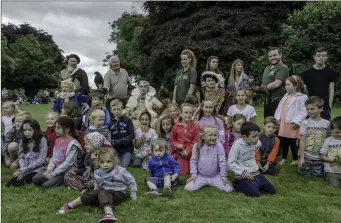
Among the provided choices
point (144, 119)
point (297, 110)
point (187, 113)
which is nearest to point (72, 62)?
point (144, 119)

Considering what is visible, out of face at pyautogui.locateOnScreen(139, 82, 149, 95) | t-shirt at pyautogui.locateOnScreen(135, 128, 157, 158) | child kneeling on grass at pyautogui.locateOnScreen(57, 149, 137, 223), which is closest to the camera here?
child kneeling on grass at pyautogui.locateOnScreen(57, 149, 137, 223)

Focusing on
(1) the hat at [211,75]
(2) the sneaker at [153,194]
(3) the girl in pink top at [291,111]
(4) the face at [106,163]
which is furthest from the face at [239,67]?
(4) the face at [106,163]

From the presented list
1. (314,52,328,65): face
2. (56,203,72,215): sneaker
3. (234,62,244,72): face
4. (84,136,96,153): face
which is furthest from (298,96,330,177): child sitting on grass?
(56,203,72,215): sneaker

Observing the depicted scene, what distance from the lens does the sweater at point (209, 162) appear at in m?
5.53

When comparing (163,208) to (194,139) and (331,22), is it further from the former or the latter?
(331,22)

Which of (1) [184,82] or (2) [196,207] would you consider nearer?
(2) [196,207]

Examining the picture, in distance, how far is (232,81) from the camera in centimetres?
792

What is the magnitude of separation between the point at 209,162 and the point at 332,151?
196 centimetres

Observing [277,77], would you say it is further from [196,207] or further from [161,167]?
[196,207]

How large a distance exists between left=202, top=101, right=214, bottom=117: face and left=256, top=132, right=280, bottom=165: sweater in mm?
998

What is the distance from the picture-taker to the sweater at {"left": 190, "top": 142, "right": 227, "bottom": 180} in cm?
553

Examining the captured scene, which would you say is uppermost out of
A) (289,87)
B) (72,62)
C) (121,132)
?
(72,62)

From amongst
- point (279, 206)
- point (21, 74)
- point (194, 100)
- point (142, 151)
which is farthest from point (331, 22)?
point (21, 74)

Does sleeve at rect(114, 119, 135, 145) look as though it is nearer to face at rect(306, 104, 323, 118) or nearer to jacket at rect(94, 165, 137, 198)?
jacket at rect(94, 165, 137, 198)
